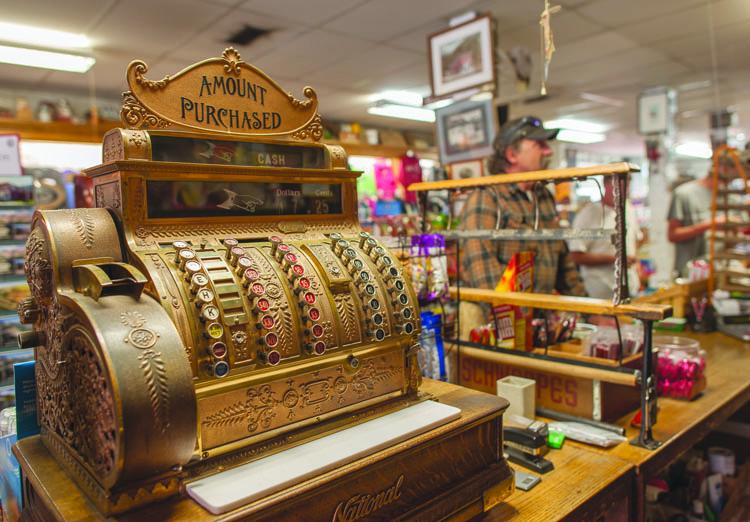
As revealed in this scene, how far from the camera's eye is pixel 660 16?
461 cm

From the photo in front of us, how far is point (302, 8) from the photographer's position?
408cm

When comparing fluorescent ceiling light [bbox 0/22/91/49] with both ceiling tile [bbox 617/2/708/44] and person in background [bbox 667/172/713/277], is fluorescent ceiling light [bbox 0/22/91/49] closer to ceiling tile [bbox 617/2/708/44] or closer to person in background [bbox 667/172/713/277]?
ceiling tile [bbox 617/2/708/44]

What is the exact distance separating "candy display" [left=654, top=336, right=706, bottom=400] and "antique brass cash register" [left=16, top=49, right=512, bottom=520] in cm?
112

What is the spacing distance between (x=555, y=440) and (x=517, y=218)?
125 cm

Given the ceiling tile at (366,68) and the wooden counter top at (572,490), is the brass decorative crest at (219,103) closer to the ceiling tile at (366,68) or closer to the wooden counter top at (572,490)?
the wooden counter top at (572,490)

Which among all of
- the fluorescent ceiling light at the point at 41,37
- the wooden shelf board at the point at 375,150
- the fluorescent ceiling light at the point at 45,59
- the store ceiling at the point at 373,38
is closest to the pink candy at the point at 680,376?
the store ceiling at the point at 373,38

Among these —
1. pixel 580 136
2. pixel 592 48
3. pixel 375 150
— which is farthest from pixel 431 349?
pixel 580 136

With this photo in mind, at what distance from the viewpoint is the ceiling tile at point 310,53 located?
4.82 metres

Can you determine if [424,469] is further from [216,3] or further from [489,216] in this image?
[216,3]

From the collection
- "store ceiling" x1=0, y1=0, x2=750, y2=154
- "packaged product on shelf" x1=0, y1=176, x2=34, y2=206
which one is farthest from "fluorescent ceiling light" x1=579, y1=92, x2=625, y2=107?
"packaged product on shelf" x1=0, y1=176, x2=34, y2=206

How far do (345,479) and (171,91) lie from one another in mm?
943

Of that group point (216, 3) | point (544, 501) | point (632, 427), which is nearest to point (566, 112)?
point (216, 3)

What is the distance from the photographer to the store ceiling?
13.5 feet

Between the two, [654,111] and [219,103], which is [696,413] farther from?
[654,111]
